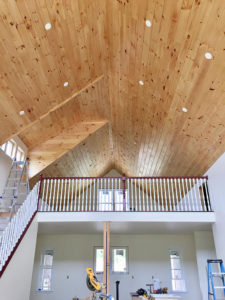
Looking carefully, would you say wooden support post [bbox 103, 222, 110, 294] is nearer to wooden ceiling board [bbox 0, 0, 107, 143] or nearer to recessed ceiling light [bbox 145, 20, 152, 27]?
wooden ceiling board [bbox 0, 0, 107, 143]

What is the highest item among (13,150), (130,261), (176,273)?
(13,150)

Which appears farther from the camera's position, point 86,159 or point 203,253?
point 86,159

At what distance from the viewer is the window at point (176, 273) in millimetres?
8325

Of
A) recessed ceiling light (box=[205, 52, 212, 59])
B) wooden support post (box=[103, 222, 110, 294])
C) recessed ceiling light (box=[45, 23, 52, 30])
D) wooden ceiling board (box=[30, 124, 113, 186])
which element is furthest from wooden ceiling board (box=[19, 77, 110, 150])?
wooden support post (box=[103, 222, 110, 294])

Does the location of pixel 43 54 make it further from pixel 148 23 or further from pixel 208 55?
pixel 208 55

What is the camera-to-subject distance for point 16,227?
5.37 metres

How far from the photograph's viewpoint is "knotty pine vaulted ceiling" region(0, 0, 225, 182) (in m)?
3.81

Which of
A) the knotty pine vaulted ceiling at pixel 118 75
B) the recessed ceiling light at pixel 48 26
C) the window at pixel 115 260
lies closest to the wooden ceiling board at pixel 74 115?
the knotty pine vaulted ceiling at pixel 118 75

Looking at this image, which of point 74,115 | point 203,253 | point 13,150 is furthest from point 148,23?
point 203,253

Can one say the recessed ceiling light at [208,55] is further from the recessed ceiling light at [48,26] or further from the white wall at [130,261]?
the white wall at [130,261]

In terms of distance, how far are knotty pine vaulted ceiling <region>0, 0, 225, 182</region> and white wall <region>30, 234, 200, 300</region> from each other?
111 inches

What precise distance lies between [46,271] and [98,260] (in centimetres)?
181

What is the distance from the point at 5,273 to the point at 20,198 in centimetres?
277

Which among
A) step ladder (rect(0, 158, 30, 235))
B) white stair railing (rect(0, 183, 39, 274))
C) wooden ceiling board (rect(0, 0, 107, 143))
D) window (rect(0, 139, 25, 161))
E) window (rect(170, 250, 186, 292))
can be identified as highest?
wooden ceiling board (rect(0, 0, 107, 143))
